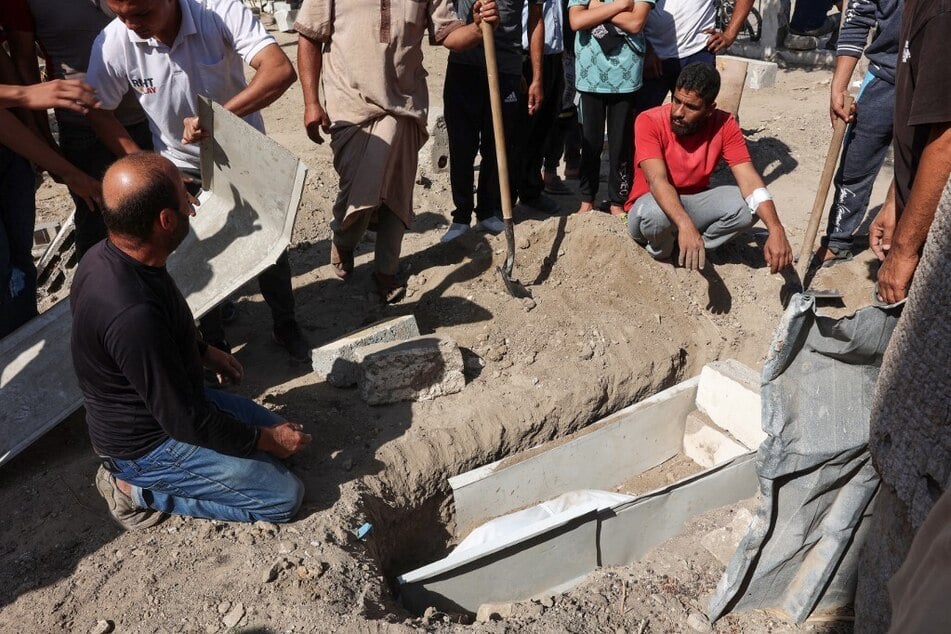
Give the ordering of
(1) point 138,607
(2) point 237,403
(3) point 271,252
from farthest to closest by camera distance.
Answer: (3) point 271,252, (2) point 237,403, (1) point 138,607

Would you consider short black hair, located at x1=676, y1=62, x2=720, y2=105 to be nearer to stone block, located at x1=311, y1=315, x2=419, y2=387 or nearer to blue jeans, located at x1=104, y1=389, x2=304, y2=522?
stone block, located at x1=311, y1=315, x2=419, y2=387

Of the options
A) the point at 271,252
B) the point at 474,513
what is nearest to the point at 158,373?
the point at 271,252

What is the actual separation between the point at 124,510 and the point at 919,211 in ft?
10.6

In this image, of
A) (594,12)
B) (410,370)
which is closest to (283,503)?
(410,370)

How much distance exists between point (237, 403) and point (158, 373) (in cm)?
72

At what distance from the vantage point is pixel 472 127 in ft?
16.1

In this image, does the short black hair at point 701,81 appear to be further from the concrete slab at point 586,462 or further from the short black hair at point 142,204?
the short black hair at point 142,204

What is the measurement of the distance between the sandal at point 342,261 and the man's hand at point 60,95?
5.39 feet

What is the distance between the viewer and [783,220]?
5.90 metres

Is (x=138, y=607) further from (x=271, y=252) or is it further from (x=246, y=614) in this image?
(x=271, y=252)

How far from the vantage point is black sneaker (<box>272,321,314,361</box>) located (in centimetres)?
411

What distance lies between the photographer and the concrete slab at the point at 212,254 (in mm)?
3412

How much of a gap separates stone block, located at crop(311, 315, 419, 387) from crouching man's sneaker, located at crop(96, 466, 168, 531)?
1139 mm

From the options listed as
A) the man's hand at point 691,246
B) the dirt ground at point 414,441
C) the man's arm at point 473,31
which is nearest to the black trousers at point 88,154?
the dirt ground at point 414,441
